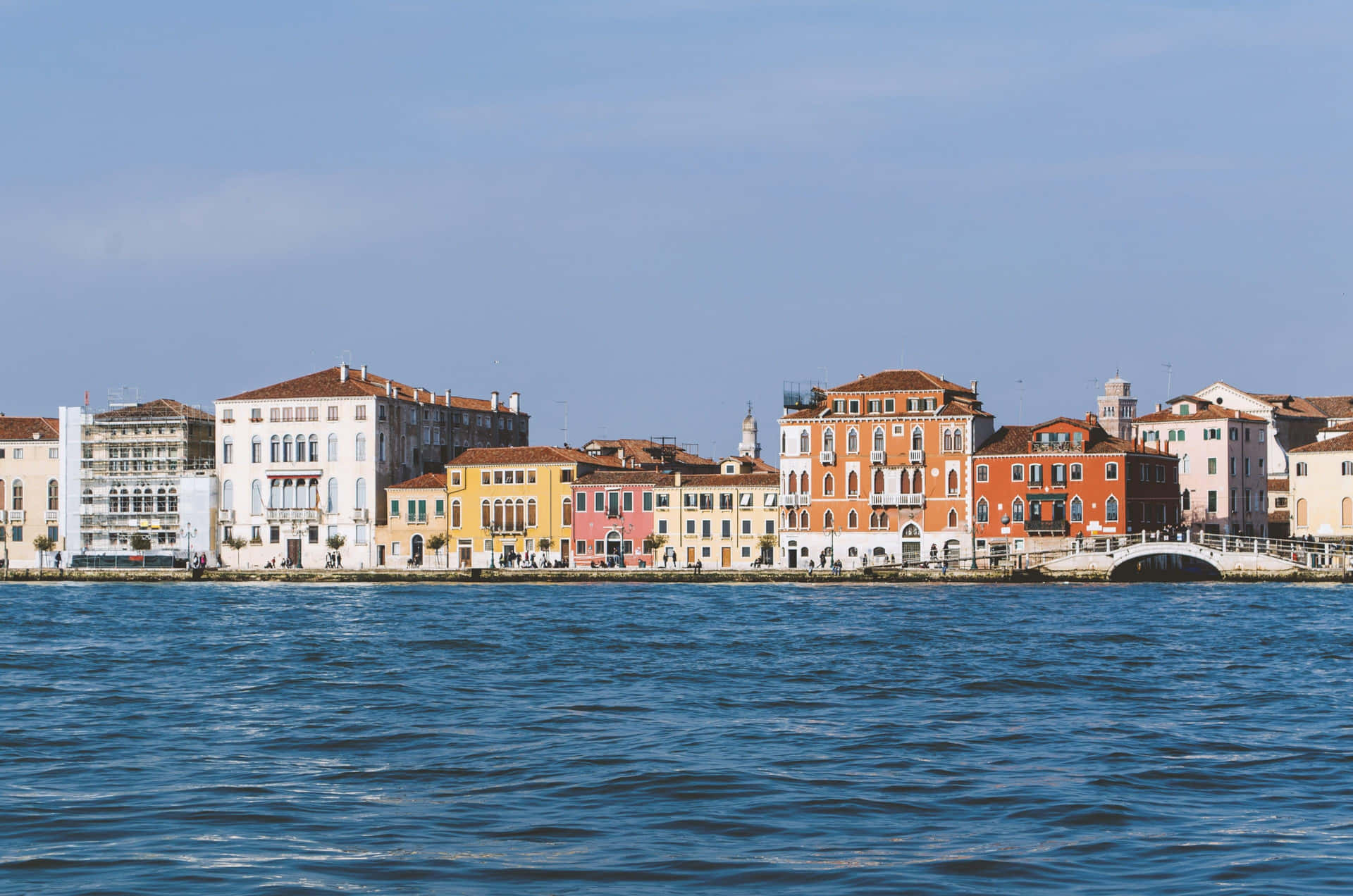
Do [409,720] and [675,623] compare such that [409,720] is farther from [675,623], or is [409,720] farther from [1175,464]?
[1175,464]

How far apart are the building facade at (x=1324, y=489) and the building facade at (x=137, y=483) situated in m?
48.5

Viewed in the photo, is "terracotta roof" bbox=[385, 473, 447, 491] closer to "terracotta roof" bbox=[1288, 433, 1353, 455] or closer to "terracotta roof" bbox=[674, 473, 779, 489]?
"terracotta roof" bbox=[674, 473, 779, 489]

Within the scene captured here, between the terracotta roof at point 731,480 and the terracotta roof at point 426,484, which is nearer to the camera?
the terracotta roof at point 731,480

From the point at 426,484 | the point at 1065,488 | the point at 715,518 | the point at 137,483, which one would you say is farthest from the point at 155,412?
the point at 1065,488

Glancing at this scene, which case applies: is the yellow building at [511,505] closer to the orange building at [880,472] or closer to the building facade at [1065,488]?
the orange building at [880,472]

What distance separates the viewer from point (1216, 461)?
74.6 metres

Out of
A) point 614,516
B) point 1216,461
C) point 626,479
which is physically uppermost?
point 1216,461

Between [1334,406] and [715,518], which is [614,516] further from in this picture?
[1334,406]

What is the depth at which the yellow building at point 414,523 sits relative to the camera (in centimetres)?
7706

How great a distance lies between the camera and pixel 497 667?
29.8 metres

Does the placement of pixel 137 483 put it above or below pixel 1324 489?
above

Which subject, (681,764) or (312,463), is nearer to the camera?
(681,764)

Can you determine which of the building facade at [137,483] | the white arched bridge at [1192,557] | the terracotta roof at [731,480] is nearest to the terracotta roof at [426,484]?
the building facade at [137,483]

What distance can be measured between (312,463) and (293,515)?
8.17 ft
